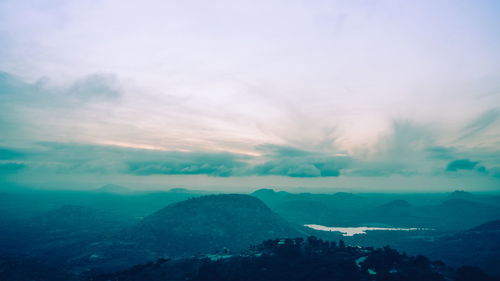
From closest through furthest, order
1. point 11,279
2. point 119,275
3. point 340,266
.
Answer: point 340,266 → point 119,275 → point 11,279

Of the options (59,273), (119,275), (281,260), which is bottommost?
(59,273)

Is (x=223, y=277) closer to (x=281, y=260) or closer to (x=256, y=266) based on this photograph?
(x=256, y=266)

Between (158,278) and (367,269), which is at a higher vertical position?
(367,269)

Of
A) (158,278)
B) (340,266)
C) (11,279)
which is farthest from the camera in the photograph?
(11,279)

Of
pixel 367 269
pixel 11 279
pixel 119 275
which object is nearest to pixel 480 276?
pixel 367 269

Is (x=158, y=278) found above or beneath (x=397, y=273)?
beneath

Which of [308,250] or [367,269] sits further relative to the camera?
[308,250]

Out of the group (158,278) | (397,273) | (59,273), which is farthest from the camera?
(59,273)

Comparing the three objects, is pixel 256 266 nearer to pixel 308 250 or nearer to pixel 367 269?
pixel 308 250

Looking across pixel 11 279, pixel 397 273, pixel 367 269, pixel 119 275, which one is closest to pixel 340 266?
pixel 367 269
